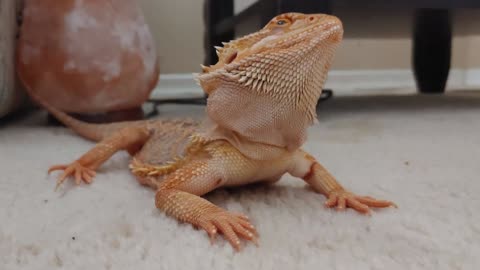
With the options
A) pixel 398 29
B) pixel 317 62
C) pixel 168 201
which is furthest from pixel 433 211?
pixel 398 29

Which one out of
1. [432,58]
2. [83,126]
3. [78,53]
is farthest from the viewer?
[432,58]

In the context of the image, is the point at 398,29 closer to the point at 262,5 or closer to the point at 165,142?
the point at 262,5

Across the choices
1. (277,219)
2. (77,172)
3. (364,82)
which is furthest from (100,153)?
(364,82)

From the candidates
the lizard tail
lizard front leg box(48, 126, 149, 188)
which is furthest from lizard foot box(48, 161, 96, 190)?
the lizard tail

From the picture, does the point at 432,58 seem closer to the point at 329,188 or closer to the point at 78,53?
the point at 78,53

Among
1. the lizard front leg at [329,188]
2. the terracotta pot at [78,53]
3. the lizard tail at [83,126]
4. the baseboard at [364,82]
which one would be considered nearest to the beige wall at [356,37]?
the baseboard at [364,82]

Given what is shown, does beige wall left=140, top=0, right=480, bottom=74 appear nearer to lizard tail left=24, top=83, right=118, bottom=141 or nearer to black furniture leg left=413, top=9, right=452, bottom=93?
black furniture leg left=413, top=9, right=452, bottom=93

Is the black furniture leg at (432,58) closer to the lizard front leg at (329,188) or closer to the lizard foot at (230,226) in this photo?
the lizard front leg at (329,188)
